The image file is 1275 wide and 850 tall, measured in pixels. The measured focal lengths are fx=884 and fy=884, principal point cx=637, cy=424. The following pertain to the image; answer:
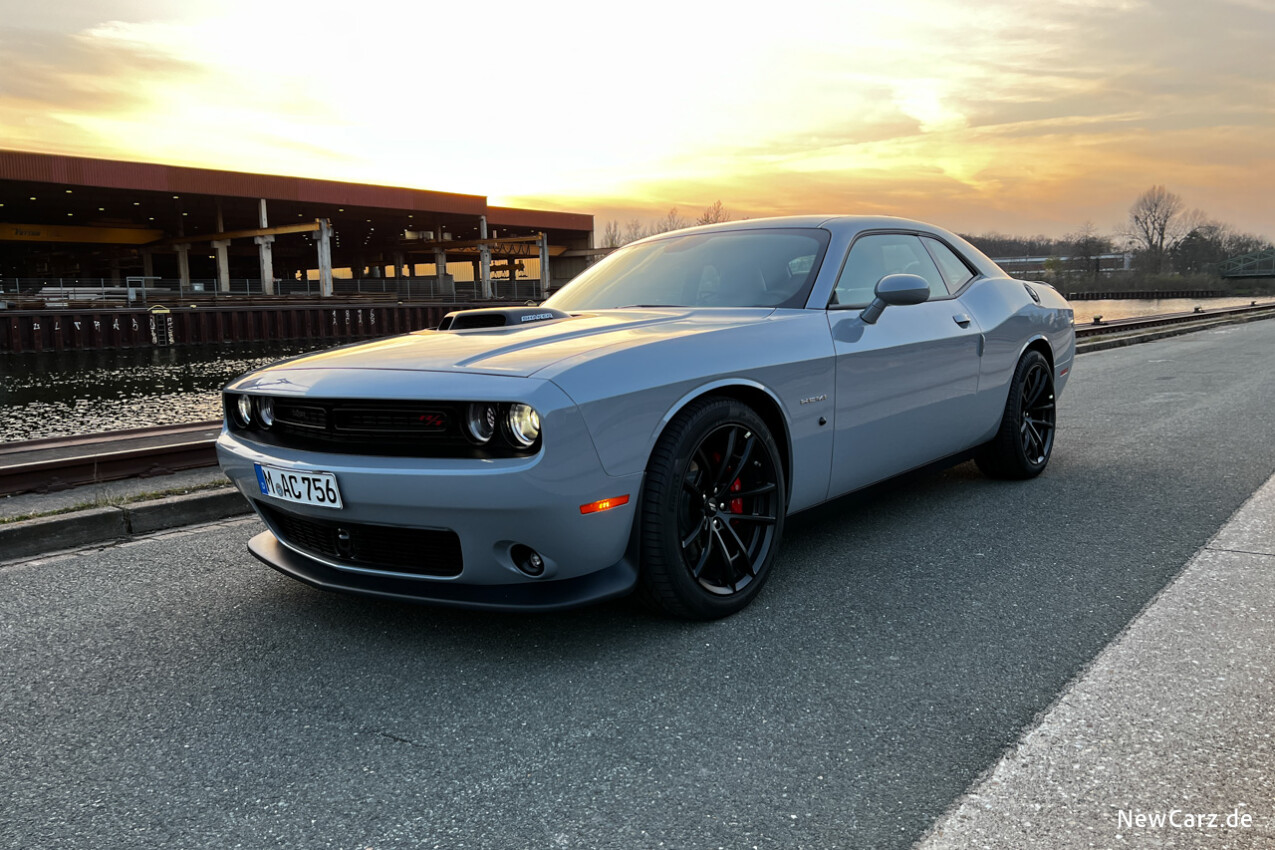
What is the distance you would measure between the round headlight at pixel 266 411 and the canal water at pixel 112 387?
26.7 ft

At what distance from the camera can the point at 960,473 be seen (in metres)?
5.16

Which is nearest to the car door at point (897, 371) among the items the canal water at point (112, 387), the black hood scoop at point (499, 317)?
the black hood scoop at point (499, 317)

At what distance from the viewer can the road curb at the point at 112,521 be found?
3.98 meters

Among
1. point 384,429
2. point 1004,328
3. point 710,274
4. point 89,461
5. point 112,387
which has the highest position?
point 710,274

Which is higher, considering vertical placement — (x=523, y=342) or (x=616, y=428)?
(x=523, y=342)

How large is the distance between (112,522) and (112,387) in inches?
653

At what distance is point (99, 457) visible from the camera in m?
5.34

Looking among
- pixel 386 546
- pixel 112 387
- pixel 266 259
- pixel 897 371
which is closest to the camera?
pixel 386 546

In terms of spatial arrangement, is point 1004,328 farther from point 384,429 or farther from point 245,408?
point 245,408

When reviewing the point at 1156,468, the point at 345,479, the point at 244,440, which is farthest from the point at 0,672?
the point at 1156,468

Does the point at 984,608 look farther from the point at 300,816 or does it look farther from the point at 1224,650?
the point at 300,816

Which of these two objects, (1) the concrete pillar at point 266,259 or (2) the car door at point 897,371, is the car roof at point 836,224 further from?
(1) the concrete pillar at point 266,259

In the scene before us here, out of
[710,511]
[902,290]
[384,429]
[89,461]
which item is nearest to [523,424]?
[384,429]

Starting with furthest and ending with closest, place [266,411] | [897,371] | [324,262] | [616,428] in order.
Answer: [324,262], [897,371], [266,411], [616,428]
